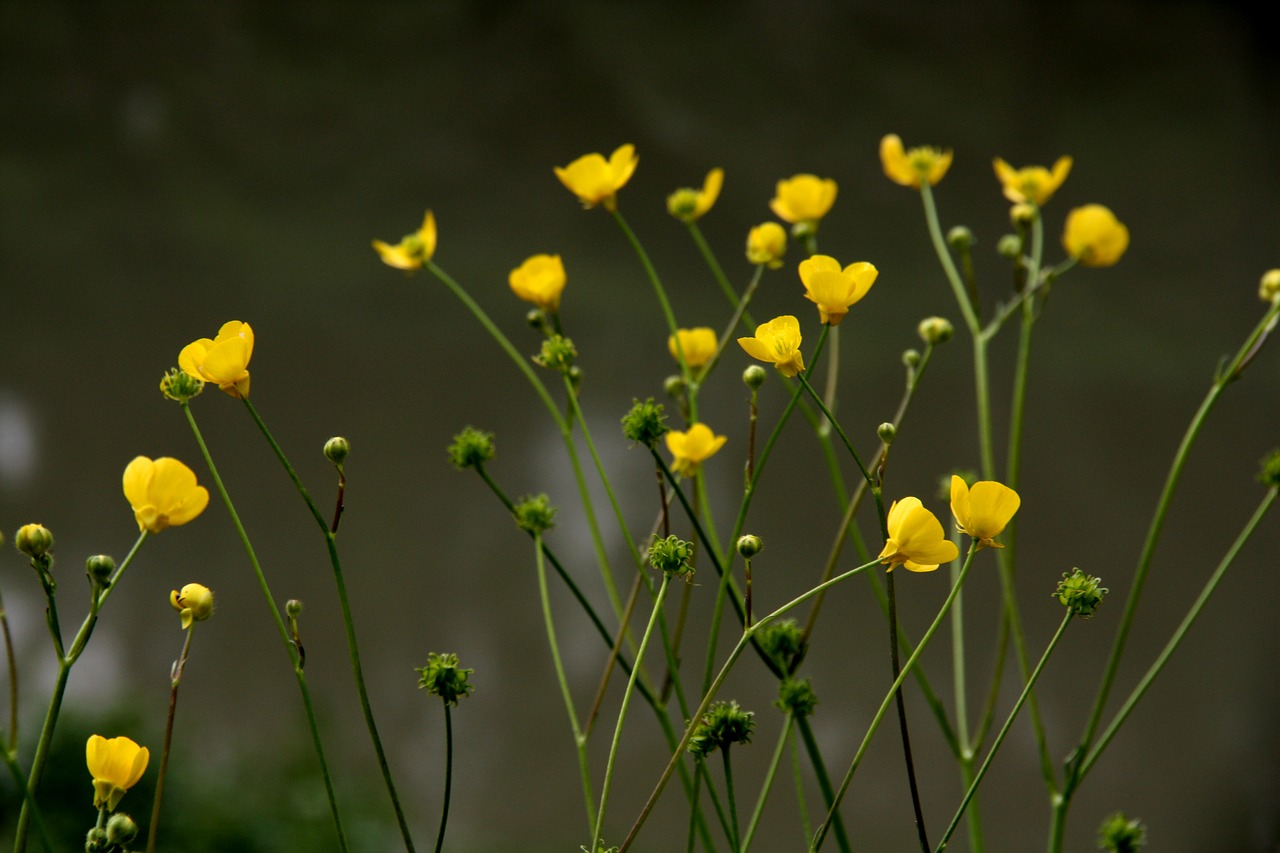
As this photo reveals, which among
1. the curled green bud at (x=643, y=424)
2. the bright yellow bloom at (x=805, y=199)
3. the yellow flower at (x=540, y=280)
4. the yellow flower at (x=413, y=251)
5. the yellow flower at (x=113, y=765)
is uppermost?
the yellow flower at (x=413, y=251)

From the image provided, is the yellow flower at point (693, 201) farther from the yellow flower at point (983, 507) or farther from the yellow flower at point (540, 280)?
the yellow flower at point (983, 507)

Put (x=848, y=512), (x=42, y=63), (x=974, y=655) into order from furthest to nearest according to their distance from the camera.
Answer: (x=974, y=655) < (x=42, y=63) < (x=848, y=512)

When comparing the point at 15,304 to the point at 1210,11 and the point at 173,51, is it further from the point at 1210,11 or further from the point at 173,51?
the point at 1210,11

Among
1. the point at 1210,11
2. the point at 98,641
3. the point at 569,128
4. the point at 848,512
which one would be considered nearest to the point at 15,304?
the point at 98,641

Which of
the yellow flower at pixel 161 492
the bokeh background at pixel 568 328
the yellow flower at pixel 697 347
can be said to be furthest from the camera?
the bokeh background at pixel 568 328

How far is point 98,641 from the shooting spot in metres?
1.74

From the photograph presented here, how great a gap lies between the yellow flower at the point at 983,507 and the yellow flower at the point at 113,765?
21 centimetres

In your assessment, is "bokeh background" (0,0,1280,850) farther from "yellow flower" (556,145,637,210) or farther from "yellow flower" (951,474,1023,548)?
"yellow flower" (951,474,1023,548)

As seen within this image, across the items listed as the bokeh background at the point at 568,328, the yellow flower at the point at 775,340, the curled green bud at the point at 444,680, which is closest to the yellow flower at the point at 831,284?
the yellow flower at the point at 775,340

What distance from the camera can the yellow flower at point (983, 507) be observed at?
0.25 m

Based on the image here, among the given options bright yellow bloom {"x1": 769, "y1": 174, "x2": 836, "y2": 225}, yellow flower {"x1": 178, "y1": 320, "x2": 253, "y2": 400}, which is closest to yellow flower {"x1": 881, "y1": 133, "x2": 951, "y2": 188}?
bright yellow bloom {"x1": 769, "y1": 174, "x2": 836, "y2": 225}

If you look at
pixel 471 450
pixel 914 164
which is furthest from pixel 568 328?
pixel 471 450

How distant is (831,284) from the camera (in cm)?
28

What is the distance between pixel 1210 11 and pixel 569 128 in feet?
4.27
